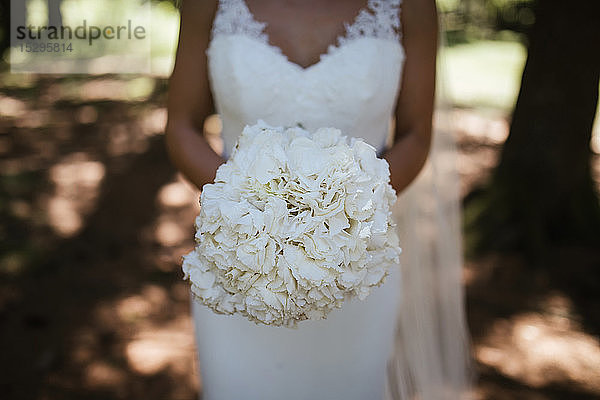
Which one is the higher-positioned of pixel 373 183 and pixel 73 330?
pixel 373 183

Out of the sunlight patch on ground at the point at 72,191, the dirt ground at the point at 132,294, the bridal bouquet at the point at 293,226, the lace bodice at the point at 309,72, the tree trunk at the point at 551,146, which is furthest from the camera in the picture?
the sunlight patch on ground at the point at 72,191

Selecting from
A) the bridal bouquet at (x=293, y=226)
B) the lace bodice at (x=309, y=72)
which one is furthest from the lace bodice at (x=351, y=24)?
the bridal bouquet at (x=293, y=226)

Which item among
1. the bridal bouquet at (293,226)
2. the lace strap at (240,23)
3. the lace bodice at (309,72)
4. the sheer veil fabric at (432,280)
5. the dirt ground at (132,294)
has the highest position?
the lace strap at (240,23)

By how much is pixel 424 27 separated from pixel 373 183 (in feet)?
2.61

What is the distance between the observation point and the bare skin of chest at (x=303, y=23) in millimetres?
1918

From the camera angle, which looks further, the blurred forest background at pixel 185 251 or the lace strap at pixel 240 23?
the blurred forest background at pixel 185 251

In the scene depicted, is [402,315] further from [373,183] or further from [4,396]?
[4,396]

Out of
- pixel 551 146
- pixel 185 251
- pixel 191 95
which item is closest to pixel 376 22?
pixel 191 95

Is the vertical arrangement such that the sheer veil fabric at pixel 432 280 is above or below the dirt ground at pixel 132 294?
above

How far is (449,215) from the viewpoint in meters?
2.79

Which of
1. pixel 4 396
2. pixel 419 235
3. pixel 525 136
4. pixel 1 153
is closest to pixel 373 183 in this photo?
pixel 419 235

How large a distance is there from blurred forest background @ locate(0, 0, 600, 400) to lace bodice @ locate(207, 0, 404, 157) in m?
0.67

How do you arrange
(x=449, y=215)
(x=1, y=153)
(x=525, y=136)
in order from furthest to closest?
(x=1, y=153) < (x=525, y=136) < (x=449, y=215)

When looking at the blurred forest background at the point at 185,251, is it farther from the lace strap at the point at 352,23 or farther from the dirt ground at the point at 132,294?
the lace strap at the point at 352,23
